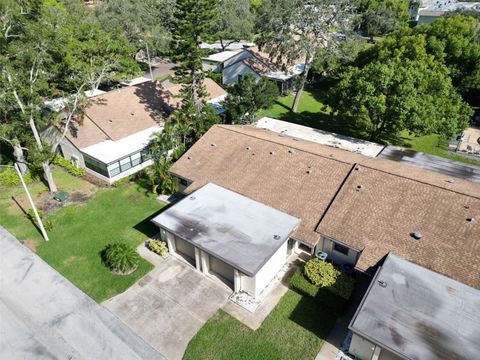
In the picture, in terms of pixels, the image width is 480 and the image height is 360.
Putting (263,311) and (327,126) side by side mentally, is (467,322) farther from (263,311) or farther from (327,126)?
(327,126)

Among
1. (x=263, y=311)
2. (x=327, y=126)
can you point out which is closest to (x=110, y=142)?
(x=263, y=311)

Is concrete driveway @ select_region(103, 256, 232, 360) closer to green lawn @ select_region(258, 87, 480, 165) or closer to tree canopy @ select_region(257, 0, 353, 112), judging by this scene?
green lawn @ select_region(258, 87, 480, 165)

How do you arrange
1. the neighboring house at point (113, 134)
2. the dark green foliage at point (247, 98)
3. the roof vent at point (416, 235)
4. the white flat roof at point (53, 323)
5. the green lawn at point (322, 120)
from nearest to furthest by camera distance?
1. the white flat roof at point (53, 323)
2. the roof vent at point (416, 235)
3. the neighboring house at point (113, 134)
4. the dark green foliage at point (247, 98)
5. the green lawn at point (322, 120)

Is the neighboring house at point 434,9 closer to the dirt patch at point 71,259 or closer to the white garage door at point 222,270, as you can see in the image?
the white garage door at point 222,270

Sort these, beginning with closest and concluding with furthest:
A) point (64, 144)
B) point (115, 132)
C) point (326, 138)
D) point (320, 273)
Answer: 1. point (320, 273)
2. point (64, 144)
3. point (115, 132)
4. point (326, 138)

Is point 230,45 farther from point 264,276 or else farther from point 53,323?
point 53,323

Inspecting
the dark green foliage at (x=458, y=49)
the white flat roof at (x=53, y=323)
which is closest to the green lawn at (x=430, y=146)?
the dark green foliage at (x=458, y=49)

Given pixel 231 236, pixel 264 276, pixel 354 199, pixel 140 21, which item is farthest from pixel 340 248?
pixel 140 21
